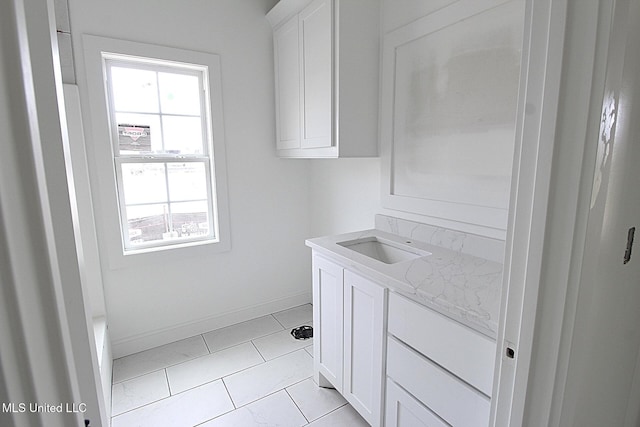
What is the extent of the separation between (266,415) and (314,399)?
0.29m

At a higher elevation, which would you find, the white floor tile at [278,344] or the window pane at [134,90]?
the window pane at [134,90]

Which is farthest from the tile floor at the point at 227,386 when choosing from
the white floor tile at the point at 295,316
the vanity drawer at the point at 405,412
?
the vanity drawer at the point at 405,412

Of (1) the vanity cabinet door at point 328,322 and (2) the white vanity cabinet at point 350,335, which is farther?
(1) the vanity cabinet door at point 328,322

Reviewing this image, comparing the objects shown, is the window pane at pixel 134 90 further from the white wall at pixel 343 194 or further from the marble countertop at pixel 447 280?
the marble countertop at pixel 447 280

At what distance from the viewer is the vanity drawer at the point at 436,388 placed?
1.04 m

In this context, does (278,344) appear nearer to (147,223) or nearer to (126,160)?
(147,223)

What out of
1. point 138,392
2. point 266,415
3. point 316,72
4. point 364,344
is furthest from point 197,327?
point 316,72

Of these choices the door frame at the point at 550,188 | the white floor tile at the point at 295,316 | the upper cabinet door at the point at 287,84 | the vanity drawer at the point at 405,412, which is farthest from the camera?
the white floor tile at the point at 295,316

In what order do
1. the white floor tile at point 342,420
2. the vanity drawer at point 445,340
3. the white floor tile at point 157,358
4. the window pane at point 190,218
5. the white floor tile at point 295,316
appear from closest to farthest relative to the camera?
1. the vanity drawer at point 445,340
2. the white floor tile at point 342,420
3. the white floor tile at point 157,358
4. the window pane at point 190,218
5. the white floor tile at point 295,316

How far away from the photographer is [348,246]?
189 centimetres

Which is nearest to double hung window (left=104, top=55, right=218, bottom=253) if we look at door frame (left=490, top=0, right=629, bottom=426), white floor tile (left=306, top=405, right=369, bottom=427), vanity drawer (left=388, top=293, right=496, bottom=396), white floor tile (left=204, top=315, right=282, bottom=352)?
white floor tile (left=204, top=315, right=282, bottom=352)

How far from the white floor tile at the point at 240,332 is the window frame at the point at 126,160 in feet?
2.25

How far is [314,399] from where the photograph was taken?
1.88 meters

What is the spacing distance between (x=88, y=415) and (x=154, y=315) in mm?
2023
